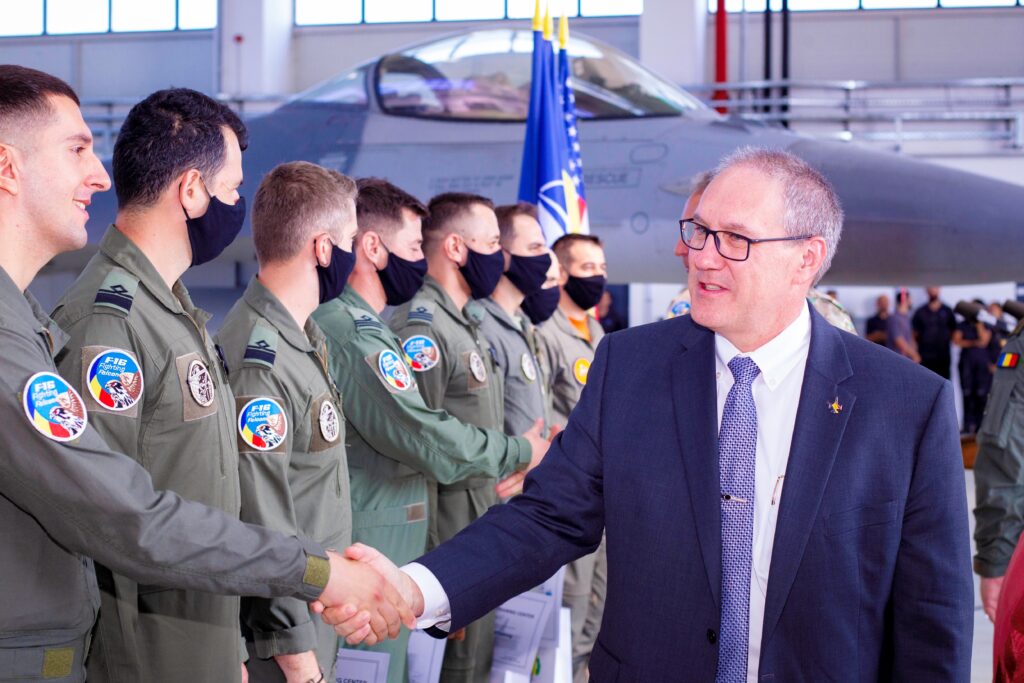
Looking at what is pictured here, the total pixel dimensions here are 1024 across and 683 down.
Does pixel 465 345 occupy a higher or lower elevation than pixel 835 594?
higher

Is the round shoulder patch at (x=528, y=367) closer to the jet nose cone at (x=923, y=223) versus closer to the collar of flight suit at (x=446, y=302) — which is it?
the collar of flight suit at (x=446, y=302)

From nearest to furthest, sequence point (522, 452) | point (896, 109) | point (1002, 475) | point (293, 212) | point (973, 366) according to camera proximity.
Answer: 1. point (293, 212)
2. point (522, 452)
3. point (1002, 475)
4. point (973, 366)
5. point (896, 109)

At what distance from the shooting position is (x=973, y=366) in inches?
487

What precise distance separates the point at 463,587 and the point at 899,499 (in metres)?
0.86

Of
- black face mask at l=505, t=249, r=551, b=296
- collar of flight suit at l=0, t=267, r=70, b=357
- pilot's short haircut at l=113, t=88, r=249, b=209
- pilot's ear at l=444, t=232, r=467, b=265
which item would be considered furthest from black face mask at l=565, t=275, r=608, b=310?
collar of flight suit at l=0, t=267, r=70, b=357

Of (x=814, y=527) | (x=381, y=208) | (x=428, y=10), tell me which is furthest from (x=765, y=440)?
(x=428, y=10)

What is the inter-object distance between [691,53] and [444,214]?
456 inches

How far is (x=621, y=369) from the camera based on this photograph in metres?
2.18

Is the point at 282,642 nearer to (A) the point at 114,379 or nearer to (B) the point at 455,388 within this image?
(A) the point at 114,379

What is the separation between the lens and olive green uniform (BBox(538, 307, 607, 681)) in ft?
15.4

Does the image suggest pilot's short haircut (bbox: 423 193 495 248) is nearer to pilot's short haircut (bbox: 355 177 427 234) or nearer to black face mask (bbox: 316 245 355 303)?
pilot's short haircut (bbox: 355 177 427 234)

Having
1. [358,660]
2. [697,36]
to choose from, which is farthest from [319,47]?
[358,660]

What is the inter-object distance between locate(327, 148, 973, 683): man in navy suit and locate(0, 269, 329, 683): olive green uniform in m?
0.40

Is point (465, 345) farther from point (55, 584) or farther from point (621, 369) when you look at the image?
point (55, 584)
